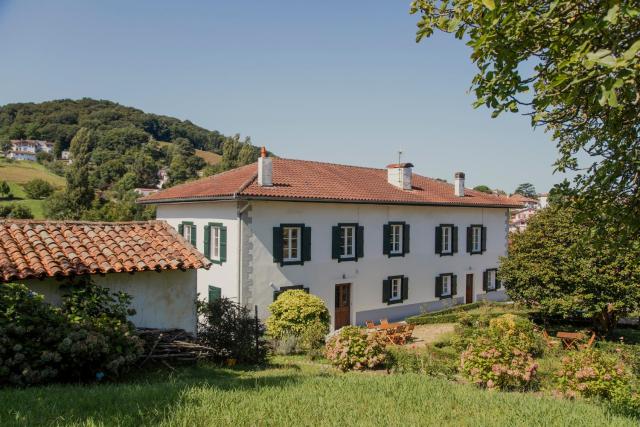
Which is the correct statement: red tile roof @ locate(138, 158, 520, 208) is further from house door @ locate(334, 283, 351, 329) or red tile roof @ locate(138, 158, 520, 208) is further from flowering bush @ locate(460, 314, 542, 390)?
flowering bush @ locate(460, 314, 542, 390)

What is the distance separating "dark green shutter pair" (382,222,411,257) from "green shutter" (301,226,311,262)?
4391 millimetres

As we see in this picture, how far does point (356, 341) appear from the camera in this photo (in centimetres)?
1231

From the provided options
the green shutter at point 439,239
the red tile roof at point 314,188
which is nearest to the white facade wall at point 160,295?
the red tile roof at point 314,188

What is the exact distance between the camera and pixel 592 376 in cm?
860

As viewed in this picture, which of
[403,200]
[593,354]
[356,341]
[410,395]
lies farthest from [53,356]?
[403,200]

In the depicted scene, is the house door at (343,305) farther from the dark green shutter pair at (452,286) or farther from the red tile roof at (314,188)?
the dark green shutter pair at (452,286)

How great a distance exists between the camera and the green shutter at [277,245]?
18.7m

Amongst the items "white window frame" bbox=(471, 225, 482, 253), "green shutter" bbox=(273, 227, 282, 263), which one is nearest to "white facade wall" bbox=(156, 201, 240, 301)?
"green shutter" bbox=(273, 227, 282, 263)

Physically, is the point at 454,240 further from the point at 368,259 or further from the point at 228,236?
the point at 228,236

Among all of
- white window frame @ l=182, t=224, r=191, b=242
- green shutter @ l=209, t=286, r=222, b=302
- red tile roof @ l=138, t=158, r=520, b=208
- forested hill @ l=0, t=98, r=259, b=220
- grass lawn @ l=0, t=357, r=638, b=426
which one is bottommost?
green shutter @ l=209, t=286, r=222, b=302

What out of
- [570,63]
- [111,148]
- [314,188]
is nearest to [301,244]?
[314,188]

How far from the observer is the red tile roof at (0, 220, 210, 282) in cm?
970

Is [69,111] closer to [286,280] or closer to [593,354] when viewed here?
[286,280]

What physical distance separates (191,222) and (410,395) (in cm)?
1678
